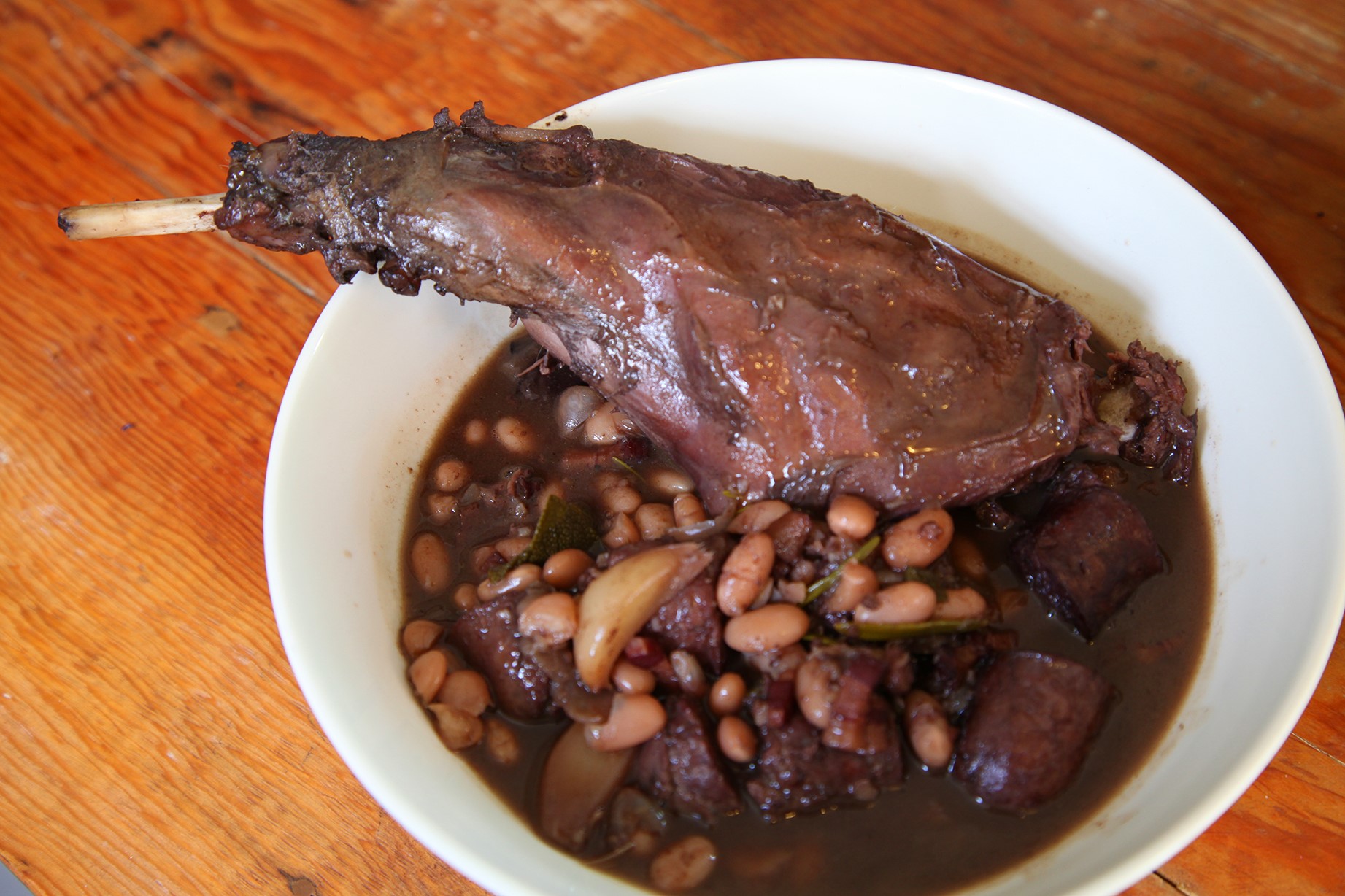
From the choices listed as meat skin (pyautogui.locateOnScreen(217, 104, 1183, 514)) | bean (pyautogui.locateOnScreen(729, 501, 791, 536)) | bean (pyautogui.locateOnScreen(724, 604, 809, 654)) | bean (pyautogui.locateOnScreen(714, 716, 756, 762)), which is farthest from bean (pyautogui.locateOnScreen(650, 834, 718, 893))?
meat skin (pyautogui.locateOnScreen(217, 104, 1183, 514))

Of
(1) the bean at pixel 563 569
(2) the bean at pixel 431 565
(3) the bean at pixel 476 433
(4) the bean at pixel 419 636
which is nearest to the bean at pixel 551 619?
(1) the bean at pixel 563 569

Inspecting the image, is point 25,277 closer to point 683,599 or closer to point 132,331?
point 132,331

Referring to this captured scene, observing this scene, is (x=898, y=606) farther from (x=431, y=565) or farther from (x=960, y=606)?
(x=431, y=565)

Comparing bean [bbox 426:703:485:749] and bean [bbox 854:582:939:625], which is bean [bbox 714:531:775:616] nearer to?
bean [bbox 854:582:939:625]

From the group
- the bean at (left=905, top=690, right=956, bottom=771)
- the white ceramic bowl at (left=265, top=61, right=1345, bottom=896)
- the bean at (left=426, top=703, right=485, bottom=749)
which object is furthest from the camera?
the bean at (left=426, top=703, right=485, bottom=749)

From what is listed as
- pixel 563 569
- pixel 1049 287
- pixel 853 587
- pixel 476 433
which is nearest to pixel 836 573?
pixel 853 587

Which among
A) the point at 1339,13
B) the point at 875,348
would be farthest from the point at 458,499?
the point at 1339,13
